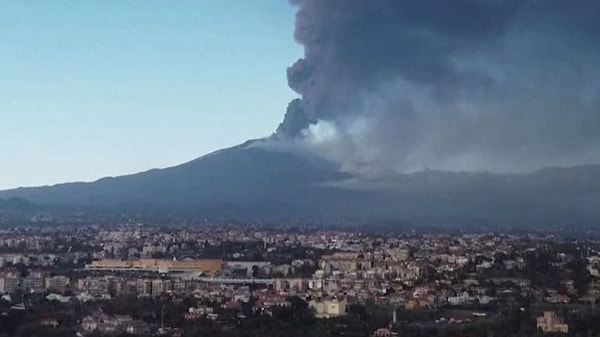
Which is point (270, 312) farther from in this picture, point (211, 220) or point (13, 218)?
point (13, 218)

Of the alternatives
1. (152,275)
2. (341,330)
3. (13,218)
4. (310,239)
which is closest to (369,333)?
(341,330)

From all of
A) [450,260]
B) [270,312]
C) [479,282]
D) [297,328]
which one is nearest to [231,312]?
[270,312]

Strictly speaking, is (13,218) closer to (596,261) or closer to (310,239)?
(310,239)

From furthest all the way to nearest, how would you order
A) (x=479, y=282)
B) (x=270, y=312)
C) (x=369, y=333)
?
(x=479, y=282) < (x=270, y=312) < (x=369, y=333)

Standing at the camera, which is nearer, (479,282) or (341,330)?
(341,330)

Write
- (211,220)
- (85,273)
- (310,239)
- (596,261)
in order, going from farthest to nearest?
(211,220), (310,239), (596,261), (85,273)

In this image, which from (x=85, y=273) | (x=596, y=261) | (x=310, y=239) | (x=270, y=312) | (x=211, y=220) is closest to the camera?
(x=270, y=312)

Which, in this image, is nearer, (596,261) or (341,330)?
(341,330)
